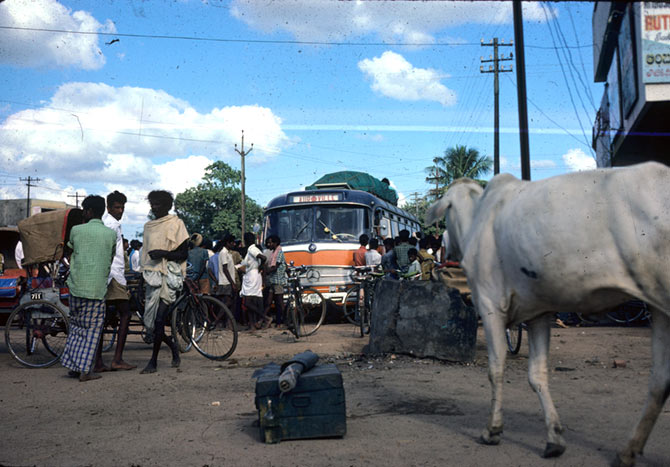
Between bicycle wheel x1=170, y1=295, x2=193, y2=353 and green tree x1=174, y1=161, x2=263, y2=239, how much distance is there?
59571 millimetres

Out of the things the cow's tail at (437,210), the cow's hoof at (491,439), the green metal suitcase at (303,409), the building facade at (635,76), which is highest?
the building facade at (635,76)

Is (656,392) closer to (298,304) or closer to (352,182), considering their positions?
(298,304)

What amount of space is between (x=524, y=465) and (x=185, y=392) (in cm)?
361

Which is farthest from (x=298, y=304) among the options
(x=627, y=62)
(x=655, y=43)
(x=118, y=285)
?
(x=627, y=62)

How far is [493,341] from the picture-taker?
418 cm

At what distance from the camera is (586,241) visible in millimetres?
3500

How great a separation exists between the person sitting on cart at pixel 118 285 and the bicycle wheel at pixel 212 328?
3.02 feet

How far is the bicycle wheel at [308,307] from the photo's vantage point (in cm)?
1091

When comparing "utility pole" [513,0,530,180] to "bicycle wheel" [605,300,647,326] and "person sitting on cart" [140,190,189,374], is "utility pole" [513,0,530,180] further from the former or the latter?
"person sitting on cart" [140,190,189,374]

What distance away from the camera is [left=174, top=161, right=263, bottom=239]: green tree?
67.9 metres

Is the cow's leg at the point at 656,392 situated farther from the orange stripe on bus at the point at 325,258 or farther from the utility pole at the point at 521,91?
the orange stripe on bus at the point at 325,258

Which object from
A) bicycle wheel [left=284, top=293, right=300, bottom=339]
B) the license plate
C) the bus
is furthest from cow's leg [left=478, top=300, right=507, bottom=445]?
the bus

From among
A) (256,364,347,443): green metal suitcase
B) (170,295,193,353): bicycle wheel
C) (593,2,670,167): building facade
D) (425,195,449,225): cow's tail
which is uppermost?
(593,2,670,167): building facade

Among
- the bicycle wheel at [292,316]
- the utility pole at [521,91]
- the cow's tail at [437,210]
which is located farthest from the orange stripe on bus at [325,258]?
the cow's tail at [437,210]
